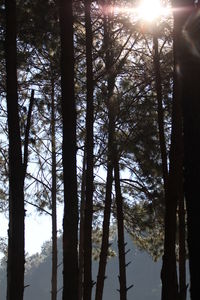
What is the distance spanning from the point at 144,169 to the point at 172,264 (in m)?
5.28

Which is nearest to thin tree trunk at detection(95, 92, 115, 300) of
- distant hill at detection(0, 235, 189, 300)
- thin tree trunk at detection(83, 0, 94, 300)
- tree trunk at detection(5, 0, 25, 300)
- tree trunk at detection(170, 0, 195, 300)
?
thin tree trunk at detection(83, 0, 94, 300)

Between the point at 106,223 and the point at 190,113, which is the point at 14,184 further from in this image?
the point at 190,113

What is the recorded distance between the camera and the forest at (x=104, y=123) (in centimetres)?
859

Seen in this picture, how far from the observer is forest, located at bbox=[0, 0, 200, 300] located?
28.2 ft

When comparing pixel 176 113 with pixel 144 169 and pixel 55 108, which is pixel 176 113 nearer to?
pixel 144 169

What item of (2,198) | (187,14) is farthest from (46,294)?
(187,14)

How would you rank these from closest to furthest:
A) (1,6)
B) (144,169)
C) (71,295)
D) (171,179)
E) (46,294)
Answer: (71,295), (171,179), (1,6), (144,169), (46,294)

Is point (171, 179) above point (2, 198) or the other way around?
the other way around

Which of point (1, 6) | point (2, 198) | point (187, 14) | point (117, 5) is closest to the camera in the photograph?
point (187, 14)

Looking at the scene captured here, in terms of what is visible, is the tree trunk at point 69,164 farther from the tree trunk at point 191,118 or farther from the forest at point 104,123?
the tree trunk at point 191,118

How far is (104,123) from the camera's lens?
46.4ft

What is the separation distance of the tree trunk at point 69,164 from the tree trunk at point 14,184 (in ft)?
3.01

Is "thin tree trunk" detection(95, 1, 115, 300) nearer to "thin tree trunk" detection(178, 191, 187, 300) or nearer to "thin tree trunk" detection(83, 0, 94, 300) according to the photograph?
"thin tree trunk" detection(178, 191, 187, 300)

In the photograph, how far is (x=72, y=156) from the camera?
367 inches
